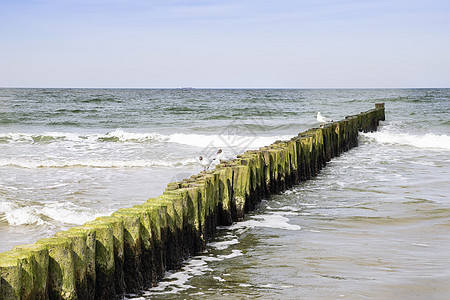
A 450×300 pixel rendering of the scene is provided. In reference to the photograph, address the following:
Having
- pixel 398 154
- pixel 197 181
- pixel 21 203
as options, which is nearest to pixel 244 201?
pixel 197 181

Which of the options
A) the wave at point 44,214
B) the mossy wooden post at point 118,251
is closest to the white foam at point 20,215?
the wave at point 44,214

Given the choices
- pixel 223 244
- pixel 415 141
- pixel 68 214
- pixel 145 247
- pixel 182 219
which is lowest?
pixel 223 244

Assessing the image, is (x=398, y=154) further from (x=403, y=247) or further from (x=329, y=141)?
(x=403, y=247)

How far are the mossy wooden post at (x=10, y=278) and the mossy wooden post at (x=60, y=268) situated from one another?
0.35 metres

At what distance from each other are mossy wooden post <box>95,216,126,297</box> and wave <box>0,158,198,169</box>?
888 cm

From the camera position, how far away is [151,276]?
15.4 feet

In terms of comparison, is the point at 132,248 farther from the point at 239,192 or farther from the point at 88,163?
the point at 88,163

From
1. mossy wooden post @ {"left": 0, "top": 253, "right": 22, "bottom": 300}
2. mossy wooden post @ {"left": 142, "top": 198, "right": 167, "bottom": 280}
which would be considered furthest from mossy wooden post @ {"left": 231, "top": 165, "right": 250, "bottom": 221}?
mossy wooden post @ {"left": 0, "top": 253, "right": 22, "bottom": 300}

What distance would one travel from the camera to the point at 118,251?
4270mm

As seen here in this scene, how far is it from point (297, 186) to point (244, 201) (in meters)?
2.80

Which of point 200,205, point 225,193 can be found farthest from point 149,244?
point 225,193

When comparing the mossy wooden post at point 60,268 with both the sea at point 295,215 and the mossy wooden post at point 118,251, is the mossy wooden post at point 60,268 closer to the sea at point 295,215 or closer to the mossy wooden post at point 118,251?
the mossy wooden post at point 118,251

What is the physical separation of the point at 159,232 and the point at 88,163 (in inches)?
365

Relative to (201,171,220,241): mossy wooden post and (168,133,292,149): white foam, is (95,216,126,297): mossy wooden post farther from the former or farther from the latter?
(168,133,292,149): white foam
